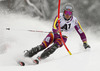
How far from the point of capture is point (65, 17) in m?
3.92

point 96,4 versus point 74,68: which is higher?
point 96,4

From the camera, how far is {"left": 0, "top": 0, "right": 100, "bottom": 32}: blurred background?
9.80 metres

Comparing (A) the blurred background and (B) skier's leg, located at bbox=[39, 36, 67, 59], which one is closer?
(B) skier's leg, located at bbox=[39, 36, 67, 59]

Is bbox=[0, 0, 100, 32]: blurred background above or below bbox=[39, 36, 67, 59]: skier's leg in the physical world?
above

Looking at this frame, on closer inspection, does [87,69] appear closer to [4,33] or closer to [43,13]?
[4,33]

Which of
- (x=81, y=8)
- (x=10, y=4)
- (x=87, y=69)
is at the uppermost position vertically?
(x=10, y=4)

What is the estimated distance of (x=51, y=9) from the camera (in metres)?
10.4

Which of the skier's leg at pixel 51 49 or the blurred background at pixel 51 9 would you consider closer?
the skier's leg at pixel 51 49

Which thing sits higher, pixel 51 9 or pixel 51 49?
pixel 51 9

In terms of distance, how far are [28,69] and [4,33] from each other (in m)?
4.10

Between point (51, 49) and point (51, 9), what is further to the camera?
point (51, 9)

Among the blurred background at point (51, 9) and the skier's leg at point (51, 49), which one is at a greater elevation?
the blurred background at point (51, 9)

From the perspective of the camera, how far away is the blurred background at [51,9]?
32.2 feet

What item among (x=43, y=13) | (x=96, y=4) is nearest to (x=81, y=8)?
(x=96, y=4)
